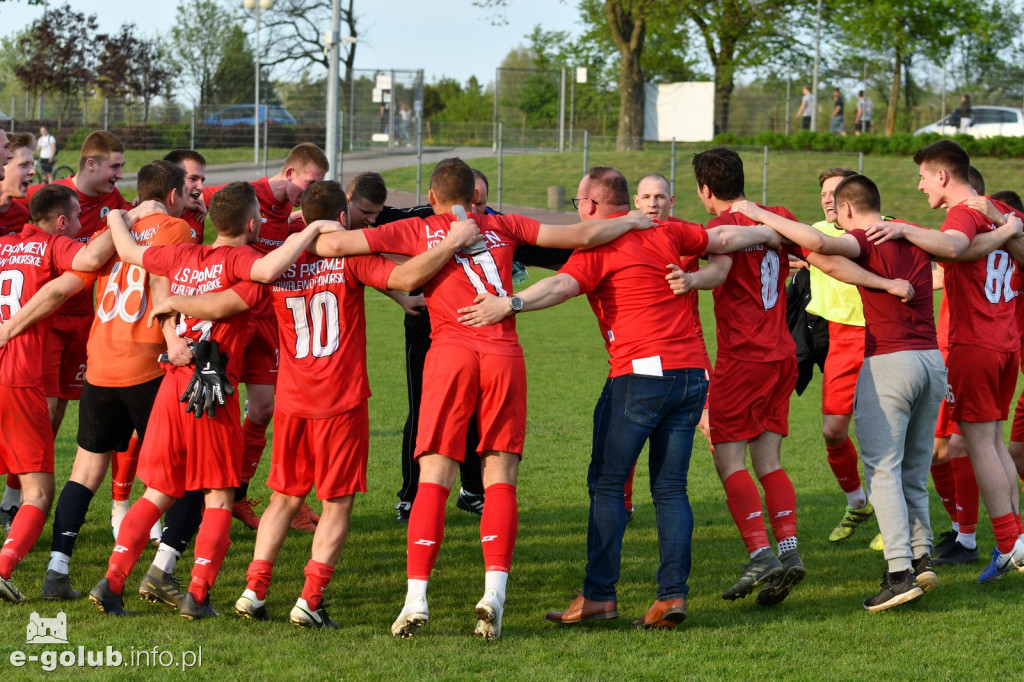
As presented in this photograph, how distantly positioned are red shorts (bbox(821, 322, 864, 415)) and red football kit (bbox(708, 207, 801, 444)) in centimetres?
173

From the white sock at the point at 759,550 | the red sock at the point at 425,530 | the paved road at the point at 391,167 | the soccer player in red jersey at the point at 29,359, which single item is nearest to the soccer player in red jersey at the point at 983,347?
the white sock at the point at 759,550

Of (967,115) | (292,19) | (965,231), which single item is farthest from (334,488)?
(292,19)

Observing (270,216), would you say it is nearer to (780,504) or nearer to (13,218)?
(13,218)

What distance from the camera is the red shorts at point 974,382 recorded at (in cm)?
637

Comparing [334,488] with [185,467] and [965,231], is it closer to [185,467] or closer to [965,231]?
[185,467]

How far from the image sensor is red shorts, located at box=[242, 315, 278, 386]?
23.4 ft

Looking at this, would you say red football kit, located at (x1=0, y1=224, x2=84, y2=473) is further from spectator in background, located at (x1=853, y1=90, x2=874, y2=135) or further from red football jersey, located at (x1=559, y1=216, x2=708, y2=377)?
spectator in background, located at (x1=853, y1=90, x2=874, y2=135)

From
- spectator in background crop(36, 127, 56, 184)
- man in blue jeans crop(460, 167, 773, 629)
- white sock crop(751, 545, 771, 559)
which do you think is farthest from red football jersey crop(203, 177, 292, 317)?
spectator in background crop(36, 127, 56, 184)

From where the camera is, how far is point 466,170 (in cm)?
557

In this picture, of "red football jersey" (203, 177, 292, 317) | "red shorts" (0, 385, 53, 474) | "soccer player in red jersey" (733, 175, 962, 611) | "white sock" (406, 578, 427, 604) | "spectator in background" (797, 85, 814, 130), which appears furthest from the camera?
"spectator in background" (797, 85, 814, 130)

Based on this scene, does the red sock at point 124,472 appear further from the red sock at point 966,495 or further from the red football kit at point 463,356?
the red sock at point 966,495

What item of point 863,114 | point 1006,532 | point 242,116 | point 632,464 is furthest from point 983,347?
point 863,114

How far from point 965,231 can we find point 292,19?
2041 inches

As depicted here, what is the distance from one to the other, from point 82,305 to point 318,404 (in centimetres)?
250
